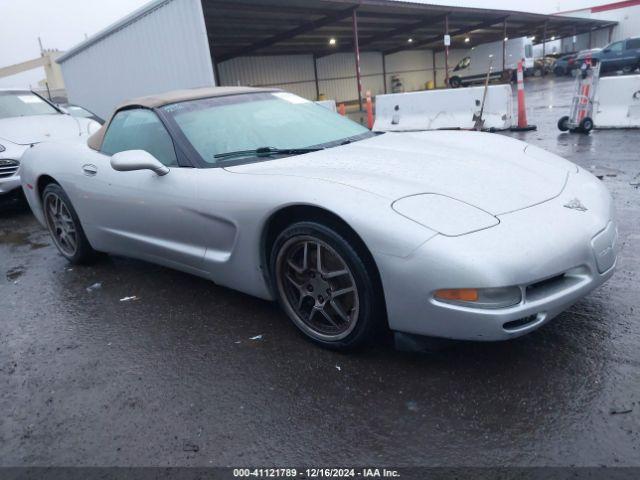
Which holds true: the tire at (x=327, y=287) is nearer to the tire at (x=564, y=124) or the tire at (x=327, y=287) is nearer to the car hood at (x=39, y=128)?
the car hood at (x=39, y=128)

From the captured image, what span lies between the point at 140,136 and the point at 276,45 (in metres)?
22.0

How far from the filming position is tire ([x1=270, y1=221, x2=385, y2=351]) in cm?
216

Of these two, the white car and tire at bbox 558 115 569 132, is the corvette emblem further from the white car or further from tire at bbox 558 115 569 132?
tire at bbox 558 115 569 132

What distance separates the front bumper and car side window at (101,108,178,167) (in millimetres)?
1711

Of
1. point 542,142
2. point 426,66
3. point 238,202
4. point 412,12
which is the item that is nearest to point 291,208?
point 238,202

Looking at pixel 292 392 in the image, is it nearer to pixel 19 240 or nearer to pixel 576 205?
pixel 576 205

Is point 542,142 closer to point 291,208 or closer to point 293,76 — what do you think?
point 291,208

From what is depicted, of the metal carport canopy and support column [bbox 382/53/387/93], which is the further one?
support column [bbox 382/53/387/93]

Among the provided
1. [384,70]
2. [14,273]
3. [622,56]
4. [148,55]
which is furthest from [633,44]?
[14,273]

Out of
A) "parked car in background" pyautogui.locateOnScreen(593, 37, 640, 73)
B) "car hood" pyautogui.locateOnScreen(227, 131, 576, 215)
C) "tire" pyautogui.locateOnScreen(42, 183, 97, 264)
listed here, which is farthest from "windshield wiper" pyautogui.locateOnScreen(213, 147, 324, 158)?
"parked car in background" pyautogui.locateOnScreen(593, 37, 640, 73)

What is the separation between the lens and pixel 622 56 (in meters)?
25.1

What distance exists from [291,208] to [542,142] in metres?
6.99

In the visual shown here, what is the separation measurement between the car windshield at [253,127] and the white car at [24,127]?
318cm

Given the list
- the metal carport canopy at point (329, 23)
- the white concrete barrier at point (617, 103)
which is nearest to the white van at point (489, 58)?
the metal carport canopy at point (329, 23)
